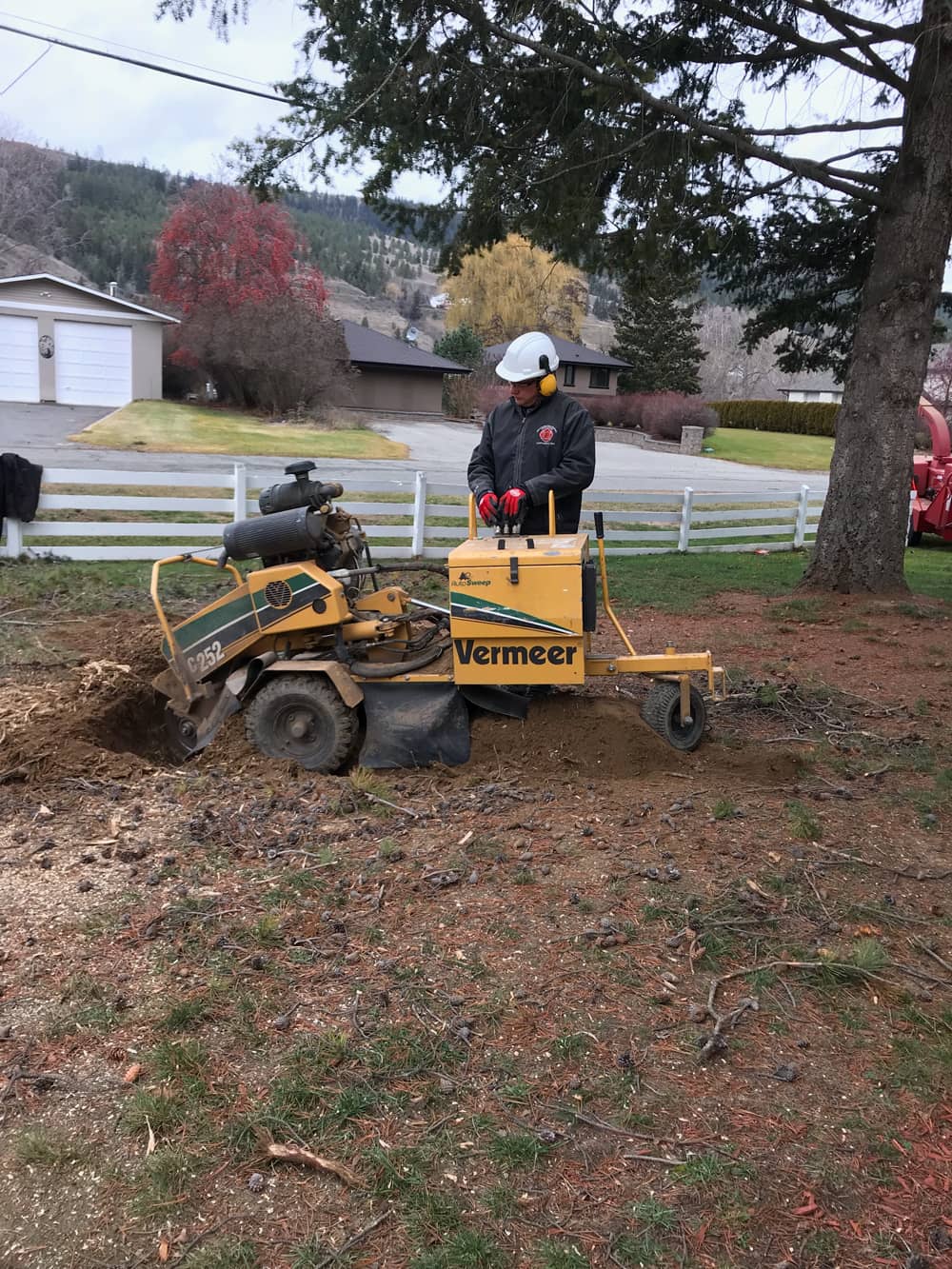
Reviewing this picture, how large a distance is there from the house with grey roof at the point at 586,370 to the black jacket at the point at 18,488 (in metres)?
41.2

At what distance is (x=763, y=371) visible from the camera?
85000mm

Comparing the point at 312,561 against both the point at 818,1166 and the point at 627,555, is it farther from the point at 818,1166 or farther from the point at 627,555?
the point at 627,555

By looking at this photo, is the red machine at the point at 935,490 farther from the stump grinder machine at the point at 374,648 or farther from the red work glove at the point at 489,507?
the red work glove at the point at 489,507

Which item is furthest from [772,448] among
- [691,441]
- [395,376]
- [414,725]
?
[414,725]

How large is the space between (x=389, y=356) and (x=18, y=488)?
3392 cm

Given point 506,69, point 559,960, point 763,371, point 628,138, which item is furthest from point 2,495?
point 763,371

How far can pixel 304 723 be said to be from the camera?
525cm

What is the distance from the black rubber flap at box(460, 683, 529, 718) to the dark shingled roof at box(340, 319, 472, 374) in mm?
37466

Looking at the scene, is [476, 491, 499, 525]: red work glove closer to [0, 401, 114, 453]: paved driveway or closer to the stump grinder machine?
the stump grinder machine

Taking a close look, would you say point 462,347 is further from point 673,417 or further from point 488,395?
point 673,417

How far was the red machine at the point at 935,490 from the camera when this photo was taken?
54.9 feet

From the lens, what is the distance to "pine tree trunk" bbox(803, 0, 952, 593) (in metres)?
9.60

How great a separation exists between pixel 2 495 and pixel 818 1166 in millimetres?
10077

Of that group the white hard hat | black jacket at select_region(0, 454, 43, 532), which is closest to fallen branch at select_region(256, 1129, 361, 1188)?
the white hard hat
